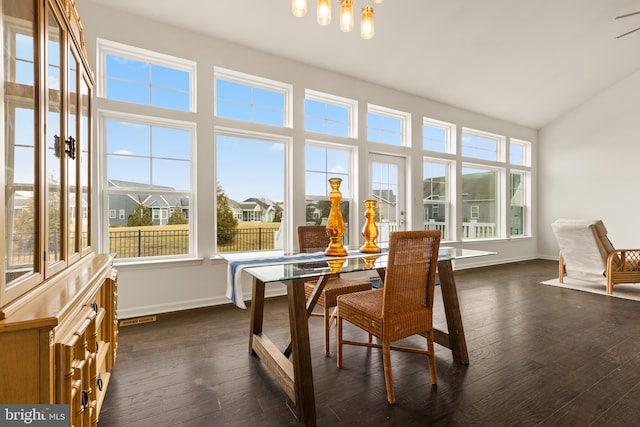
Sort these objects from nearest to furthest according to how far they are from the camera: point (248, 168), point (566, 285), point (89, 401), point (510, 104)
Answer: point (89, 401)
point (248, 168)
point (566, 285)
point (510, 104)

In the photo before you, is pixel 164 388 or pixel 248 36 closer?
pixel 164 388

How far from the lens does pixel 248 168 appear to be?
4008mm

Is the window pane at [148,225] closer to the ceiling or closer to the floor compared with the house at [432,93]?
closer to the floor

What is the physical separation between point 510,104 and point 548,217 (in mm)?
2954

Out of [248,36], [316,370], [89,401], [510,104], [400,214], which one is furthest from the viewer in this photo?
[510,104]

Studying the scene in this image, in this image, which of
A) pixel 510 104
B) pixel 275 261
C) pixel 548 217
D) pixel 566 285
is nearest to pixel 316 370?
pixel 275 261

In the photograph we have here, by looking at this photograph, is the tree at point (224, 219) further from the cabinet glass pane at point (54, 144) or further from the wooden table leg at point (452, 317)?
the wooden table leg at point (452, 317)

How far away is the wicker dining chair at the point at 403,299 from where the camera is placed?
71.3 inches

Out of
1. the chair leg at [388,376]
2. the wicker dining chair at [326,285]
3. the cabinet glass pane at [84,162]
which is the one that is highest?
the cabinet glass pane at [84,162]

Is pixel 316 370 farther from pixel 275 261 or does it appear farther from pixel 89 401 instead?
pixel 89 401

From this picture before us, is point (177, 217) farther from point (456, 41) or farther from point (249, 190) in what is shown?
point (456, 41)

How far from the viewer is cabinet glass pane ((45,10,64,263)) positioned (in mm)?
1344

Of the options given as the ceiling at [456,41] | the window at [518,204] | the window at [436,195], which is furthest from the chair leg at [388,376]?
the window at [518,204]

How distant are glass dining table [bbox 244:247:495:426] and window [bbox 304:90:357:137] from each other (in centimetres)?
256
